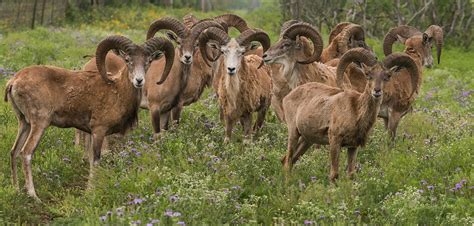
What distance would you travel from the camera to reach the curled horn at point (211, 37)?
12586 mm

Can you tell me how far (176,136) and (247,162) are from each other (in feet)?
6.72

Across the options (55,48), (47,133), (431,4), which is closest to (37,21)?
(55,48)

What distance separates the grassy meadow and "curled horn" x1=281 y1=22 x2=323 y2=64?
4.84 feet

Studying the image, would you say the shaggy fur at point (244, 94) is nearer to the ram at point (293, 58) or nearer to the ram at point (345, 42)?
the ram at point (293, 58)

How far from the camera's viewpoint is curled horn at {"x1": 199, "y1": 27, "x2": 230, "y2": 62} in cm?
1259

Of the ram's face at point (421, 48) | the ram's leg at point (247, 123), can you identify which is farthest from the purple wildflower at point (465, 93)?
the ram's leg at point (247, 123)

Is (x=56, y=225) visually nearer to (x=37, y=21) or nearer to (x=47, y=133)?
(x=47, y=133)

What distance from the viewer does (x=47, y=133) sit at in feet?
38.5

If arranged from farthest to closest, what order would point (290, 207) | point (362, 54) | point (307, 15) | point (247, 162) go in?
point (307, 15) → point (362, 54) → point (247, 162) → point (290, 207)

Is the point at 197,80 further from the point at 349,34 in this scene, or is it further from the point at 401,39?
the point at 401,39

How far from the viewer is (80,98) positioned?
10.2 metres

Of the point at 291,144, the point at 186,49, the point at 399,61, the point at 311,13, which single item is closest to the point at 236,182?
the point at 291,144

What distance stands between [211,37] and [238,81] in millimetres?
938

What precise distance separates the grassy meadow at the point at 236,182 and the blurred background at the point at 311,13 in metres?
17.0
